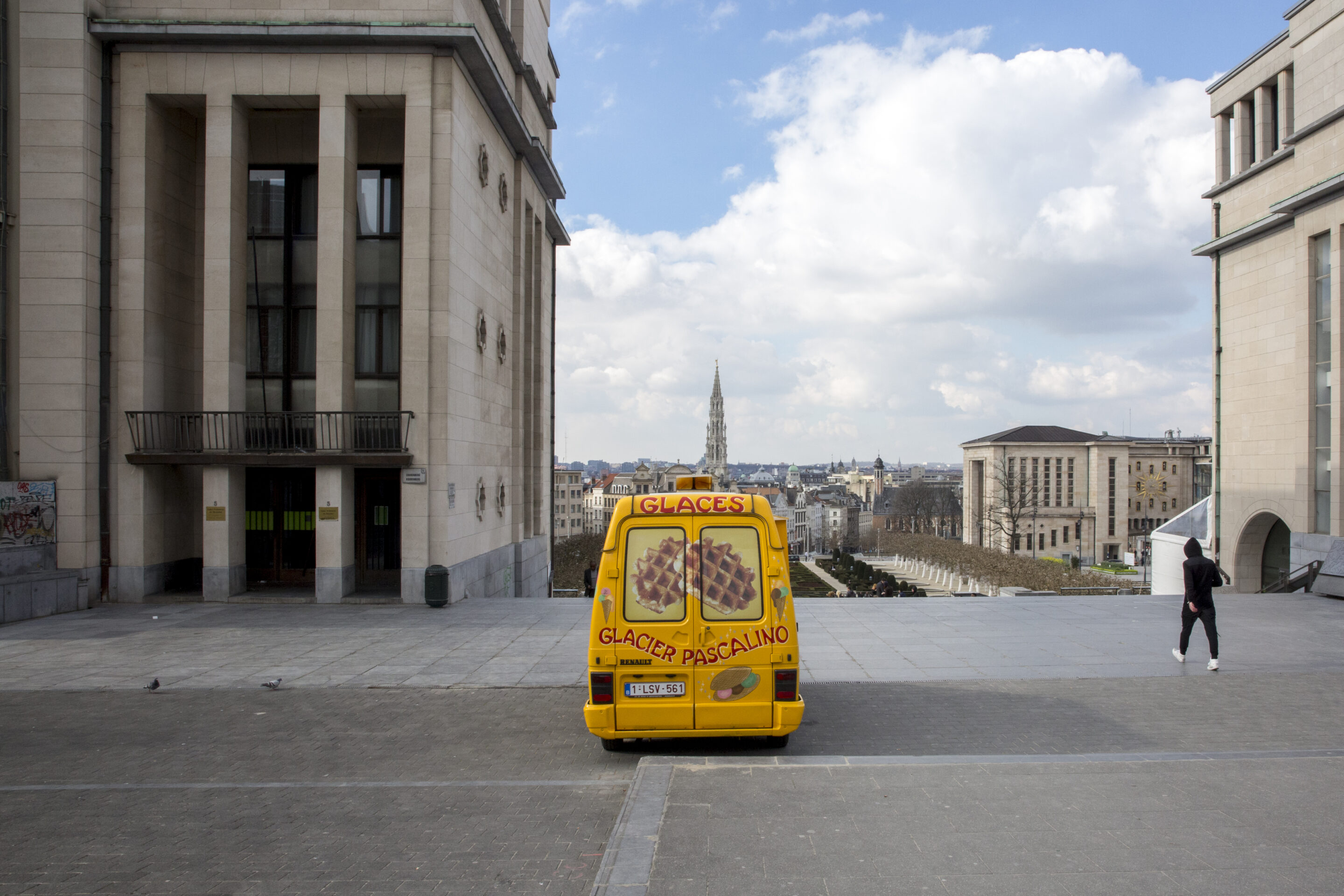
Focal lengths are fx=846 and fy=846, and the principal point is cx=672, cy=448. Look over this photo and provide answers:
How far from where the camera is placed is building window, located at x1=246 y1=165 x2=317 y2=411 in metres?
19.2

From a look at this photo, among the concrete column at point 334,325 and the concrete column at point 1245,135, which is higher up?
the concrete column at point 1245,135

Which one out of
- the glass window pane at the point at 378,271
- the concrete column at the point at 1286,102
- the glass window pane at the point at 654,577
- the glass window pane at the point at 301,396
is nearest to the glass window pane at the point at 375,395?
the glass window pane at the point at 301,396

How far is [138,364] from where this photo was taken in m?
17.6

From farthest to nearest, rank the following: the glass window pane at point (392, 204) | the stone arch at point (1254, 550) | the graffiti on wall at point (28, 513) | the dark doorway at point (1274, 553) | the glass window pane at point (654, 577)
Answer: the dark doorway at point (1274, 553) < the stone arch at point (1254, 550) < the glass window pane at point (392, 204) < the graffiti on wall at point (28, 513) < the glass window pane at point (654, 577)

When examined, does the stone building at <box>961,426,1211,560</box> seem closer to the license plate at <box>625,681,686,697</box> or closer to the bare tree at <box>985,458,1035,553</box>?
the bare tree at <box>985,458,1035,553</box>

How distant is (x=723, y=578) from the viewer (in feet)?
24.9

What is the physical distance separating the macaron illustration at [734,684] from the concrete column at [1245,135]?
29.2m

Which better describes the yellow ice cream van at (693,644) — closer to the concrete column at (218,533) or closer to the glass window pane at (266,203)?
the concrete column at (218,533)

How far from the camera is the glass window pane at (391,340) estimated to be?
760 inches

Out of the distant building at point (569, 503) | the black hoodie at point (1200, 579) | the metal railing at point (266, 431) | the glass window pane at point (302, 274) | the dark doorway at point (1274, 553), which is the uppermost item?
the glass window pane at point (302, 274)

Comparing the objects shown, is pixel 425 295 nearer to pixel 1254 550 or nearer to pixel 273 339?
pixel 273 339

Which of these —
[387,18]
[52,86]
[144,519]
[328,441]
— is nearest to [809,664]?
[328,441]

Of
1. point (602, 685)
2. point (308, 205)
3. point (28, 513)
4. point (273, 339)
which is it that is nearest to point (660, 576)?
point (602, 685)

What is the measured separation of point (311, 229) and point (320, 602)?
851 cm
